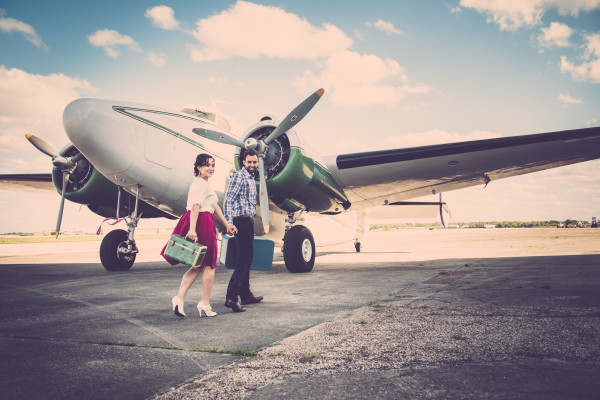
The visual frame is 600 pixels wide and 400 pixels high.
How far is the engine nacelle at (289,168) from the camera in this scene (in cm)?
832

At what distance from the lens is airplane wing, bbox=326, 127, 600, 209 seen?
296 inches

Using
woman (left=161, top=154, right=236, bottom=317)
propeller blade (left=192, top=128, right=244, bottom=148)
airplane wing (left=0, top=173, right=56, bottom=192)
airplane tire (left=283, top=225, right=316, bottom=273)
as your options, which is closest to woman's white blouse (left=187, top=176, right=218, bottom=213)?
woman (left=161, top=154, right=236, bottom=317)

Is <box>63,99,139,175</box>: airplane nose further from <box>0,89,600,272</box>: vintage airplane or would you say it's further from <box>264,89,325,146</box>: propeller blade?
<box>264,89,325,146</box>: propeller blade

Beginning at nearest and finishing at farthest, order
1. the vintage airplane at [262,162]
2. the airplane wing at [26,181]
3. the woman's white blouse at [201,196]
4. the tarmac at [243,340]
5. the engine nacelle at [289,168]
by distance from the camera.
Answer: the tarmac at [243,340] → the woman's white blouse at [201,196] → the vintage airplane at [262,162] → the engine nacelle at [289,168] → the airplane wing at [26,181]

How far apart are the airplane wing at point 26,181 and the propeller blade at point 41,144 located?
10.9 ft

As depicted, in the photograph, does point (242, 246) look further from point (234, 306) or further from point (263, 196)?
point (263, 196)

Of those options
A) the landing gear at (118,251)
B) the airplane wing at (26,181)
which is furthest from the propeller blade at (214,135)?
the airplane wing at (26,181)

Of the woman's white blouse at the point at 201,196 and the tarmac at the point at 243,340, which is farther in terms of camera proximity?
the woman's white blouse at the point at 201,196

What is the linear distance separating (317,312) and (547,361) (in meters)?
2.24

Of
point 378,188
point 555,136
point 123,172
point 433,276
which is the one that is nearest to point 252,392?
point 433,276

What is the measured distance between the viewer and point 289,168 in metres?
8.25

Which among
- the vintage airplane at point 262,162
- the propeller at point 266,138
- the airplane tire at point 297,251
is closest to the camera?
the vintage airplane at point 262,162

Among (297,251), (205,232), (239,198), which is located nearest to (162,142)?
(297,251)

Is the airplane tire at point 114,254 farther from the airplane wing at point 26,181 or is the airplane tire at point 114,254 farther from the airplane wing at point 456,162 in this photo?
the airplane wing at point 456,162
